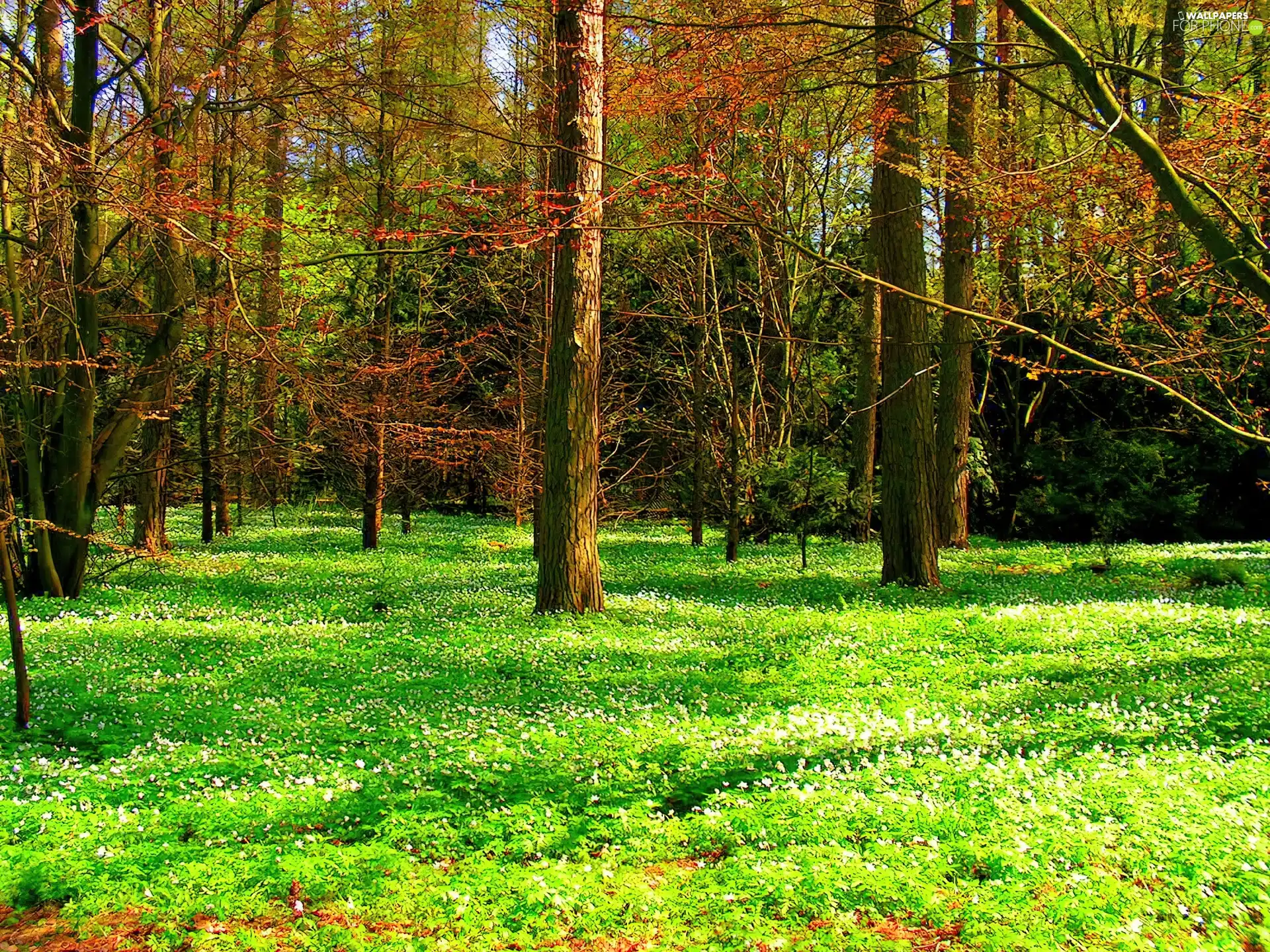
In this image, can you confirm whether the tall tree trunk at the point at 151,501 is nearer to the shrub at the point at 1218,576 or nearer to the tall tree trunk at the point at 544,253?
the tall tree trunk at the point at 544,253

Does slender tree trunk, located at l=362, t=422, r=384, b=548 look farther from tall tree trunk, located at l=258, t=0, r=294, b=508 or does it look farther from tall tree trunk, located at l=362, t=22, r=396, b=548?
tall tree trunk, located at l=258, t=0, r=294, b=508

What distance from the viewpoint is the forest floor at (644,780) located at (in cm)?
399

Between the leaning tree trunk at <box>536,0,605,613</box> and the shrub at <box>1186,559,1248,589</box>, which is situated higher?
the leaning tree trunk at <box>536,0,605,613</box>

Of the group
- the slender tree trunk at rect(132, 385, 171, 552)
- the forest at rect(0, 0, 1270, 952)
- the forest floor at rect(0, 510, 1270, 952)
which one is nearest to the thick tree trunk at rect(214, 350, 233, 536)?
the forest at rect(0, 0, 1270, 952)

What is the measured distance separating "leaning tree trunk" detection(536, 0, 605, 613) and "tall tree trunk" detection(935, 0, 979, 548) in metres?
7.93

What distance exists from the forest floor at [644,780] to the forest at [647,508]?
0.04m

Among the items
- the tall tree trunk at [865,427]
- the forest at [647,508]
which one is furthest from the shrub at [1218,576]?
the tall tree trunk at [865,427]

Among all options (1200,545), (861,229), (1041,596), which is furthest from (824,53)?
(861,229)

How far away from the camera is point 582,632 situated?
31.1 ft

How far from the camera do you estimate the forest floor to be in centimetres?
399

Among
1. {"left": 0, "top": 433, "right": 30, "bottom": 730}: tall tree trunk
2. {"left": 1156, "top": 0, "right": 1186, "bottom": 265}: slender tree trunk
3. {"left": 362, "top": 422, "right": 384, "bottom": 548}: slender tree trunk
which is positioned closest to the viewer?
{"left": 0, "top": 433, "right": 30, "bottom": 730}: tall tree trunk

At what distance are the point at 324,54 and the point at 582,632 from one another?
9785mm

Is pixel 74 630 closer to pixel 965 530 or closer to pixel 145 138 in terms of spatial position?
pixel 145 138

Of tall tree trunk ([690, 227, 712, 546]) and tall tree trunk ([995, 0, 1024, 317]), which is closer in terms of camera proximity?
tall tree trunk ([995, 0, 1024, 317])
